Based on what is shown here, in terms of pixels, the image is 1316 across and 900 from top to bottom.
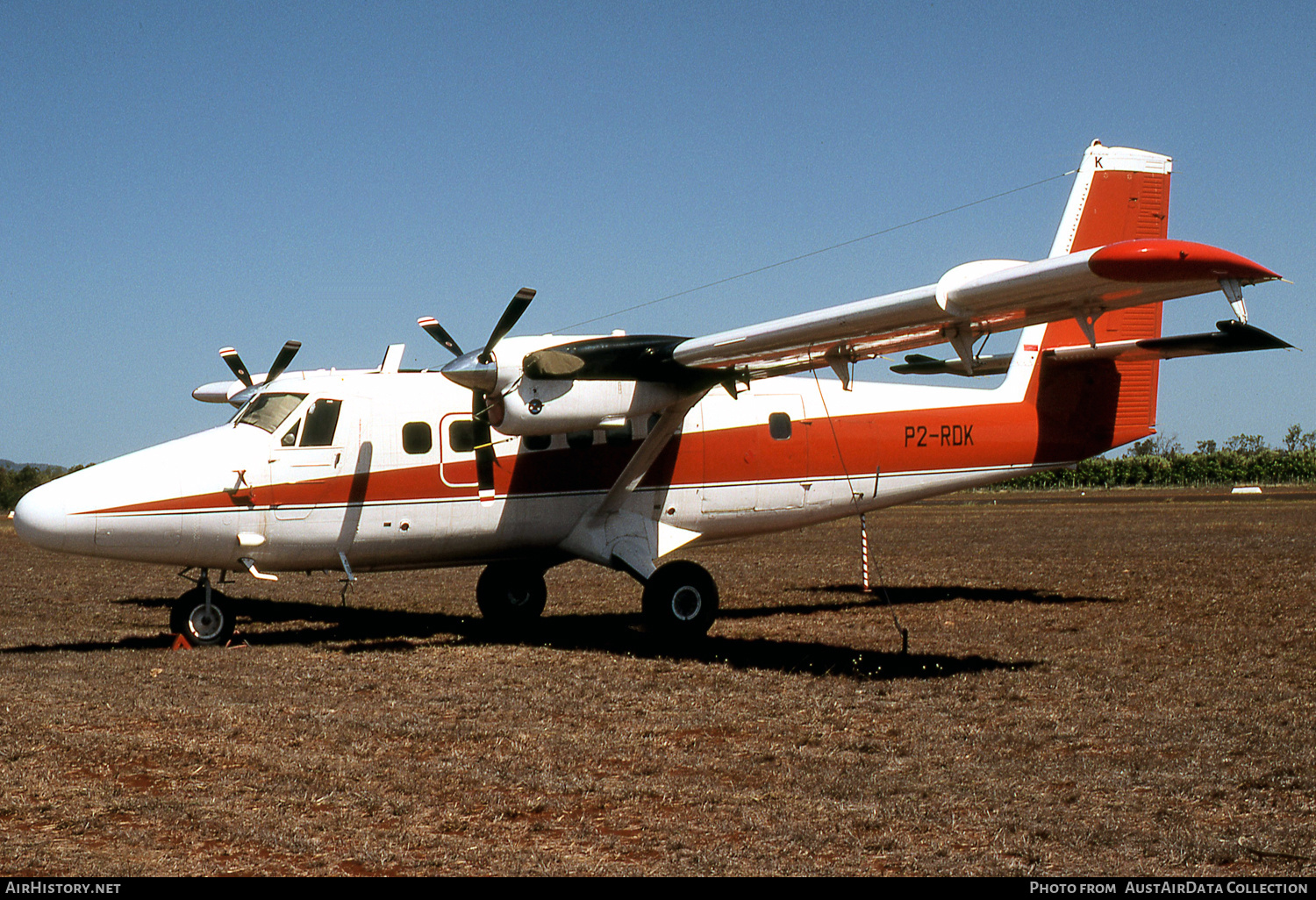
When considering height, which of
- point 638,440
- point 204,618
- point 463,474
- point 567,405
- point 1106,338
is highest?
point 1106,338

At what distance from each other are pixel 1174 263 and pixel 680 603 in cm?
686

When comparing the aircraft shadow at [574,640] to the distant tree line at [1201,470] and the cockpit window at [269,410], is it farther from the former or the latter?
the distant tree line at [1201,470]

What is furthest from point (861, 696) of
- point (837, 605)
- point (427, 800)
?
point (837, 605)

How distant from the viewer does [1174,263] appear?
838 cm

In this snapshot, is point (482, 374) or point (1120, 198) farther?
point (1120, 198)

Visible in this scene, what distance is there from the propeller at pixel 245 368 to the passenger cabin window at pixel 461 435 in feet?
8.14

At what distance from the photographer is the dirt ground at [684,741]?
5820mm

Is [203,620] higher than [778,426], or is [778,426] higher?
[778,426]

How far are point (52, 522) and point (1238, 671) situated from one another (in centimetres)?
1196

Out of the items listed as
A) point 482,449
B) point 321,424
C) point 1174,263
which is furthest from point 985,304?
point 321,424

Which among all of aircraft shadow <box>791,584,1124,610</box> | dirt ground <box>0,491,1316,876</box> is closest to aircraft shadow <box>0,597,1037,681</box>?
dirt ground <box>0,491,1316,876</box>

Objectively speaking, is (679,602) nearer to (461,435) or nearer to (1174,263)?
(461,435)

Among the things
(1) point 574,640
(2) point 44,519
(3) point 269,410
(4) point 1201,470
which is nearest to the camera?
(2) point 44,519
